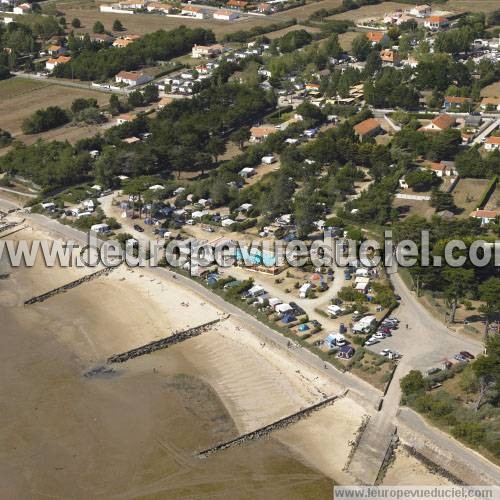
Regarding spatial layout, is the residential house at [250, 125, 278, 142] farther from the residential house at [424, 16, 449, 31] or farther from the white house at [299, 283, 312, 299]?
the residential house at [424, 16, 449, 31]

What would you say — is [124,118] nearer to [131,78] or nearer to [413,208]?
[131,78]

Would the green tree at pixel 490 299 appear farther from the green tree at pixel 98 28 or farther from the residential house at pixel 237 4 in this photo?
the residential house at pixel 237 4

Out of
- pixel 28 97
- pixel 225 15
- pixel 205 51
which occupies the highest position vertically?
pixel 225 15

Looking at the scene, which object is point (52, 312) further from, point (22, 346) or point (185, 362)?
point (185, 362)

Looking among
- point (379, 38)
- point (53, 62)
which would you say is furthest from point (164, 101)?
point (379, 38)

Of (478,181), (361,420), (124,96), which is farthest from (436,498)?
(124,96)

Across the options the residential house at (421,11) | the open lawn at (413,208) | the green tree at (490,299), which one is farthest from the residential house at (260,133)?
the residential house at (421,11)
